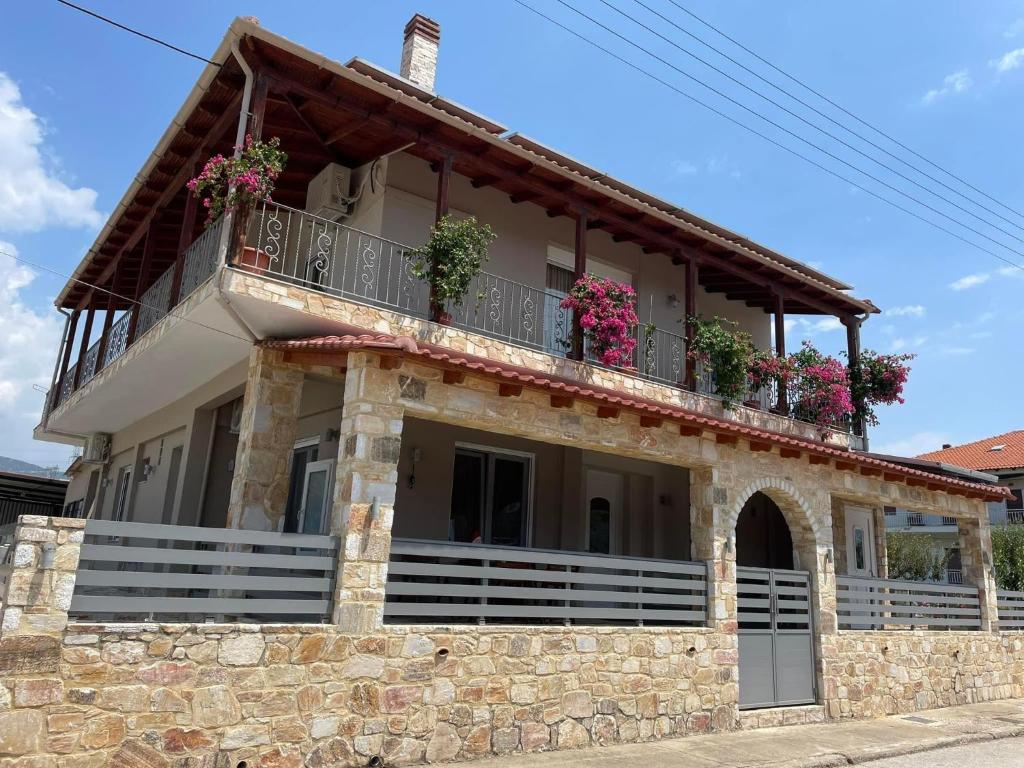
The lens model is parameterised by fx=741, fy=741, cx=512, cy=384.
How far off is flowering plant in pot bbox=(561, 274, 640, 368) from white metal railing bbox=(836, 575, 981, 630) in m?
4.39

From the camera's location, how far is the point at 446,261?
8.51m

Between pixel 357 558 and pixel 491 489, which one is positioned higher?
pixel 491 489

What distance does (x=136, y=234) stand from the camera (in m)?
12.0

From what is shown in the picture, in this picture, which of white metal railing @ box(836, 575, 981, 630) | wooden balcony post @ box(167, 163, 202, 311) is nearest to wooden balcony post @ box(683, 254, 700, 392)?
white metal railing @ box(836, 575, 981, 630)

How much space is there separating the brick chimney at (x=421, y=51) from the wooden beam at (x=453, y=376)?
625 cm

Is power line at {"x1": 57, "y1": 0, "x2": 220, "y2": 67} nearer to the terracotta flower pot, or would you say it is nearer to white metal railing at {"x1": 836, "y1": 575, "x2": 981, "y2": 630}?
the terracotta flower pot

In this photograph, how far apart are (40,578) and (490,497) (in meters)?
5.80

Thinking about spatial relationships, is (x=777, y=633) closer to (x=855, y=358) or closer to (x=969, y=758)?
(x=969, y=758)

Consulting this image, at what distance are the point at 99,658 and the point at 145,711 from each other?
1.61 feet

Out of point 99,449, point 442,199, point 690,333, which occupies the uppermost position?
point 442,199

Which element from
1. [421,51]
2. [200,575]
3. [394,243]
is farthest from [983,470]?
[200,575]

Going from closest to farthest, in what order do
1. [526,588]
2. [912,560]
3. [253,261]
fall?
1. [526,588]
2. [253,261]
3. [912,560]

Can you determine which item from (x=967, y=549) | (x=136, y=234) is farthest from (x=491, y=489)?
(x=967, y=549)

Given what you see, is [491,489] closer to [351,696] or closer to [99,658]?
[351,696]
